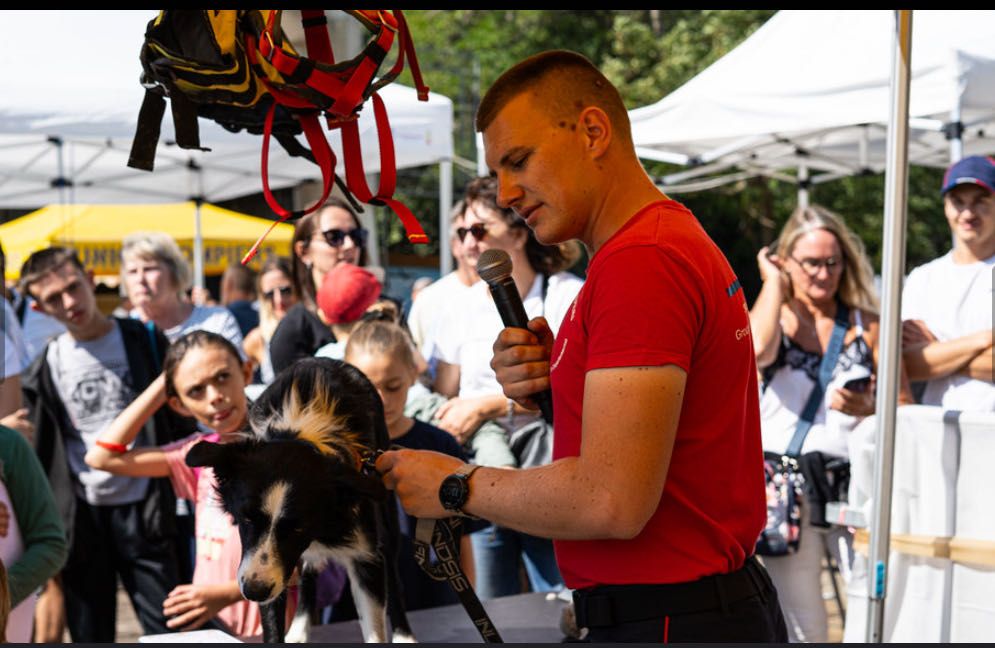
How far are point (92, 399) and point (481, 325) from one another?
165 cm

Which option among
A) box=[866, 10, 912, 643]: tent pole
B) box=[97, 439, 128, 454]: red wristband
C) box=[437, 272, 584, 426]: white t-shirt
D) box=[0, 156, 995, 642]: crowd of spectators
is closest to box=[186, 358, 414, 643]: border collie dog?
box=[0, 156, 995, 642]: crowd of spectators

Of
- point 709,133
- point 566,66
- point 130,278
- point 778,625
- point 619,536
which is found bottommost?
point 778,625

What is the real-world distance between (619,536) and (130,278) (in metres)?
4.25

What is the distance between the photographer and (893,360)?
10.2ft

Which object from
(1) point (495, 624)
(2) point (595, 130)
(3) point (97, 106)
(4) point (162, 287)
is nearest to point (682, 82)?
(3) point (97, 106)

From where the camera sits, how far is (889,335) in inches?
123

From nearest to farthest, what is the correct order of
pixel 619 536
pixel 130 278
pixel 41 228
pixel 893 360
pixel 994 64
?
1. pixel 619 536
2. pixel 893 360
3. pixel 994 64
4. pixel 130 278
5. pixel 41 228

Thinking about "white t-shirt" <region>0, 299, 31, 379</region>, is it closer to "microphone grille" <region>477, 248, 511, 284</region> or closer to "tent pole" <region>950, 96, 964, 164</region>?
"microphone grille" <region>477, 248, 511, 284</region>

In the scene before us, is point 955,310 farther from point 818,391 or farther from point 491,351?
point 491,351

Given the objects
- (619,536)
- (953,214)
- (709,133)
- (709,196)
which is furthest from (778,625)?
(709,196)

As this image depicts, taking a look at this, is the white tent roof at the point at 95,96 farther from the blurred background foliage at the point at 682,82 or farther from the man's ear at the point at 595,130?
the blurred background foliage at the point at 682,82

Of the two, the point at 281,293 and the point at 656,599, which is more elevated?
the point at 281,293

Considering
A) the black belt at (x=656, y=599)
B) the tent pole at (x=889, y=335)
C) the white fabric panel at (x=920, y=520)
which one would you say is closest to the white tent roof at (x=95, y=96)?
the tent pole at (x=889, y=335)
